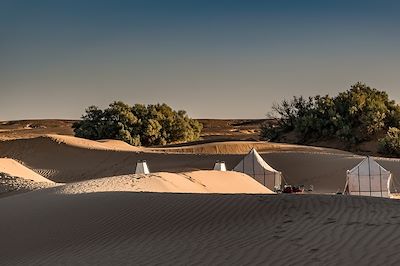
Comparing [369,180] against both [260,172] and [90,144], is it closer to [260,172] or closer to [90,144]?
[260,172]

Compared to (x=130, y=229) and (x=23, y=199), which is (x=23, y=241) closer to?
(x=130, y=229)

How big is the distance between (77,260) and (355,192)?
1571 centimetres

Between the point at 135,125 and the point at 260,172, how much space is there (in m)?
22.9

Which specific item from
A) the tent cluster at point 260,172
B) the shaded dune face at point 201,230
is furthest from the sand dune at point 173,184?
the tent cluster at point 260,172

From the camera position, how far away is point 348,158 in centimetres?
3153

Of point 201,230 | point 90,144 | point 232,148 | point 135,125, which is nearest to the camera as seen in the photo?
point 201,230

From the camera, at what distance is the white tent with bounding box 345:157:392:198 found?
2209 cm

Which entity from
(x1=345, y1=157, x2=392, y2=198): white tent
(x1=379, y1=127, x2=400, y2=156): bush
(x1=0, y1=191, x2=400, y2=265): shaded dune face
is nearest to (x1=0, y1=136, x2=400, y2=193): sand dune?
(x1=345, y1=157, x2=392, y2=198): white tent

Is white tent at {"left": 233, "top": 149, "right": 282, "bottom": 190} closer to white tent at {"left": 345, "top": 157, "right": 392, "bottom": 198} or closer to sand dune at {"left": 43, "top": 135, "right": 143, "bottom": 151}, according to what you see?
white tent at {"left": 345, "top": 157, "right": 392, "bottom": 198}

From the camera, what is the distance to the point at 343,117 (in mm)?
45500

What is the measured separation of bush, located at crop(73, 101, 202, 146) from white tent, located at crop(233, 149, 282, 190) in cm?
2049

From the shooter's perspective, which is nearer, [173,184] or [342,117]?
[173,184]

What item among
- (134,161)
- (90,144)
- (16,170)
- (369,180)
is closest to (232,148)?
(134,161)

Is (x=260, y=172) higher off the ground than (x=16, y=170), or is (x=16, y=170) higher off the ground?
(x=16, y=170)
